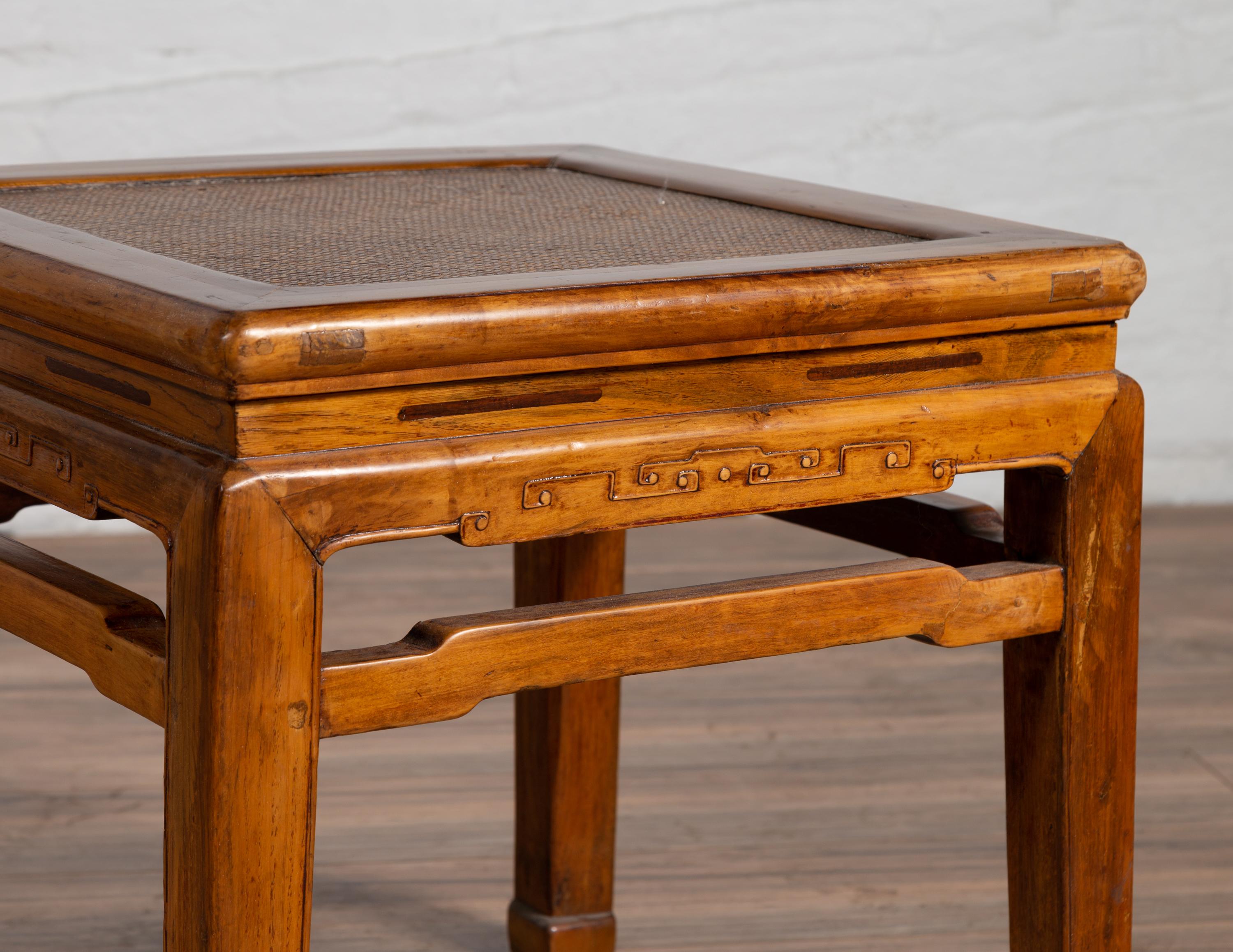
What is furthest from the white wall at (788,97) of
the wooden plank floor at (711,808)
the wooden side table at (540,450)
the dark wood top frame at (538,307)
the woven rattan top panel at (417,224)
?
the dark wood top frame at (538,307)

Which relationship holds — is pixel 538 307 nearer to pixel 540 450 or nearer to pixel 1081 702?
pixel 540 450

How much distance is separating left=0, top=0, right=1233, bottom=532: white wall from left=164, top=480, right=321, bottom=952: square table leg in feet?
5.21

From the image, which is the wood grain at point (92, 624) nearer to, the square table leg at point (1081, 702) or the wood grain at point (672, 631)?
the wood grain at point (672, 631)

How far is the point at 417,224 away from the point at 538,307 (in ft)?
0.75

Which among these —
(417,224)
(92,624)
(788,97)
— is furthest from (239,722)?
(788,97)

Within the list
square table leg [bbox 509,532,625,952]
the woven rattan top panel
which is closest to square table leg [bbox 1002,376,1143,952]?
the woven rattan top panel

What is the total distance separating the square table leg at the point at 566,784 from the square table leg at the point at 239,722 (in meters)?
0.45

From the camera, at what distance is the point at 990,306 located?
0.76m

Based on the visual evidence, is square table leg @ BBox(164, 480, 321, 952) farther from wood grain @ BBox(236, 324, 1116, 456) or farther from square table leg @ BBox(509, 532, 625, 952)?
square table leg @ BBox(509, 532, 625, 952)

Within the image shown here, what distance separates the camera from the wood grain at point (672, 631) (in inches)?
26.9

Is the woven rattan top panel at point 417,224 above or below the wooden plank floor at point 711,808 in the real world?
above

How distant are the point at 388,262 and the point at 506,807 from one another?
78cm

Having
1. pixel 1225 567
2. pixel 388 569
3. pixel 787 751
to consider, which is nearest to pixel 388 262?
pixel 787 751

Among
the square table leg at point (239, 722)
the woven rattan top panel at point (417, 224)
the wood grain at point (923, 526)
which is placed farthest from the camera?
the wood grain at point (923, 526)
